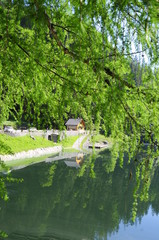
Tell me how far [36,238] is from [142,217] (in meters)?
4.99

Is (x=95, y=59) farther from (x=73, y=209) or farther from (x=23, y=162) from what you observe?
(x=23, y=162)

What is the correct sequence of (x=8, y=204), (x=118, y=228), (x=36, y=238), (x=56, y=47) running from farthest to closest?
1. (x=8, y=204)
2. (x=118, y=228)
3. (x=36, y=238)
4. (x=56, y=47)

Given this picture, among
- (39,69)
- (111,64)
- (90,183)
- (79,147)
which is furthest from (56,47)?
(79,147)

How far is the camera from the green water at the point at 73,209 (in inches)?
376

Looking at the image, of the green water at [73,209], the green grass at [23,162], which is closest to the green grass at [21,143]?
the green grass at [23,162]

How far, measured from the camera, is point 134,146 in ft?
9.36

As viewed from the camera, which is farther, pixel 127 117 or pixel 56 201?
pixel 56 201

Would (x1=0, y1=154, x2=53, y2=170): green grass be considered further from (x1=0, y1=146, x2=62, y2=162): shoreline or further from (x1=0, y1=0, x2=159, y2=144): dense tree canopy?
(x1=0, y1=0, x2=159, y2=144): dense tree canopy

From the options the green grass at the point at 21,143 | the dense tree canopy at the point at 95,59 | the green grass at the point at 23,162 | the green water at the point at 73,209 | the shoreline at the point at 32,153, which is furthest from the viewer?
the green grass at the point at 21,143

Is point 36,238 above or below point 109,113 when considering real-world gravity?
below

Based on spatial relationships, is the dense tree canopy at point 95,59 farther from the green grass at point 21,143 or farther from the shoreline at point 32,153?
the green grass at point 21,143

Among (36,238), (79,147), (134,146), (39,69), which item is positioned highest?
(39,69)

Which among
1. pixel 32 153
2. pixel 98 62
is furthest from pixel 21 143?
pixel 98 62

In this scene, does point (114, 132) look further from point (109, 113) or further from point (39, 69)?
point (39, 69)
